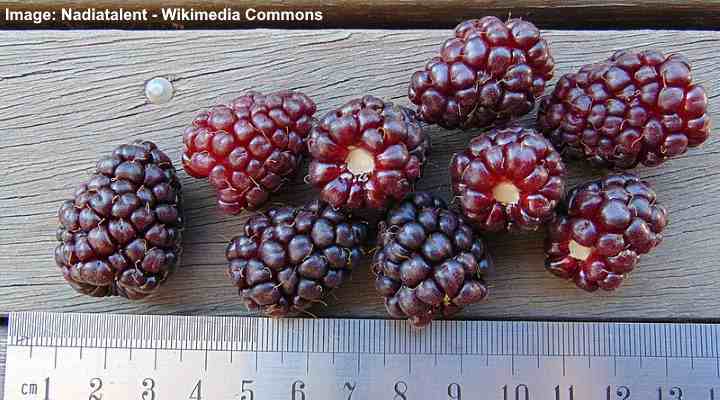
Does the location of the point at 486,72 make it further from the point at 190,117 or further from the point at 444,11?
the point at 190,117

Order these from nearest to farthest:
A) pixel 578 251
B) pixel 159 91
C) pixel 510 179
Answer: pixel 510 179
pixel 578 251
pixel 159 91

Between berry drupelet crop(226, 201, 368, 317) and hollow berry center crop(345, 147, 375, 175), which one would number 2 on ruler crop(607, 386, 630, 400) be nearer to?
berry drupelet crop(226, 201, 368, 317)

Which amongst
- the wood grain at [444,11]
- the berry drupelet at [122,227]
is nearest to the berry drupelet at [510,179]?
the wood grain at [444,11]

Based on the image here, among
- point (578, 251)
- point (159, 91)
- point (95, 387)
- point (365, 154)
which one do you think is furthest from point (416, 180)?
point (95, 387)

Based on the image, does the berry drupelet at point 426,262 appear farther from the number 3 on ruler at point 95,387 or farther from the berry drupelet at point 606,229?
the number 3 on ruler at point 95,387

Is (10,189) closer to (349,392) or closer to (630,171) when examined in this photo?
(349,392)

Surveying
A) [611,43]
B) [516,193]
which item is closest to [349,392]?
[516,193]
